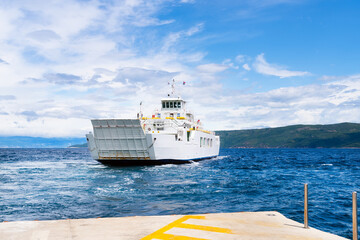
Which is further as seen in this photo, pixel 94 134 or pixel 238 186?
pixel 94 134

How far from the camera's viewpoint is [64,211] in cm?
1411

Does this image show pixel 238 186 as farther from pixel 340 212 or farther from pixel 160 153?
pixel 160 153

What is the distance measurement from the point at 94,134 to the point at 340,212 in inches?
1099

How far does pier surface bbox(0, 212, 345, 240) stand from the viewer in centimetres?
Result: 736

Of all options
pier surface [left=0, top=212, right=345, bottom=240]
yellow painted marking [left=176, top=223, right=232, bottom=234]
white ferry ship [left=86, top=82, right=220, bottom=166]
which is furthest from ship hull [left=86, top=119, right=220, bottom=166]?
yellow painted marking [left=176, top=223, right=232, bottom=234]

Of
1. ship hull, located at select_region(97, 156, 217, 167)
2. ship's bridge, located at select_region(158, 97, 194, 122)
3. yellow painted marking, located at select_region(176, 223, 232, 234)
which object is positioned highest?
ship's bridge, located at select_region(158, 97, 194, 122)

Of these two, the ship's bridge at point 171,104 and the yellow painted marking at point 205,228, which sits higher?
the ship's bridge at point 171,104

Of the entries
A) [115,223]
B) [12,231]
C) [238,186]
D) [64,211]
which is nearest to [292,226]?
[115,223]

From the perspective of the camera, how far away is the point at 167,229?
25.8 feet

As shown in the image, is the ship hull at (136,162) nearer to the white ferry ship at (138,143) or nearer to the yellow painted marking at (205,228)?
the white ferry ship at (138,143)

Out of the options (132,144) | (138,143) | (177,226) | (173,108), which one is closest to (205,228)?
(177,226)

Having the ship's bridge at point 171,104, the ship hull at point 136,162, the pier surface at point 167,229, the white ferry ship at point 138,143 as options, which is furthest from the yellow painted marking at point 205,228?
the ship's bridge at point 171,104

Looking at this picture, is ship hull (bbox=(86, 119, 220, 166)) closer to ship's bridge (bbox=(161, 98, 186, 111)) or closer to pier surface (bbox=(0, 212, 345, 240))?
ship's bridge (bbox=(161, 98, 186, 111))

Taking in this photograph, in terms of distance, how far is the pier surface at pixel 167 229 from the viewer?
24.2 ft
